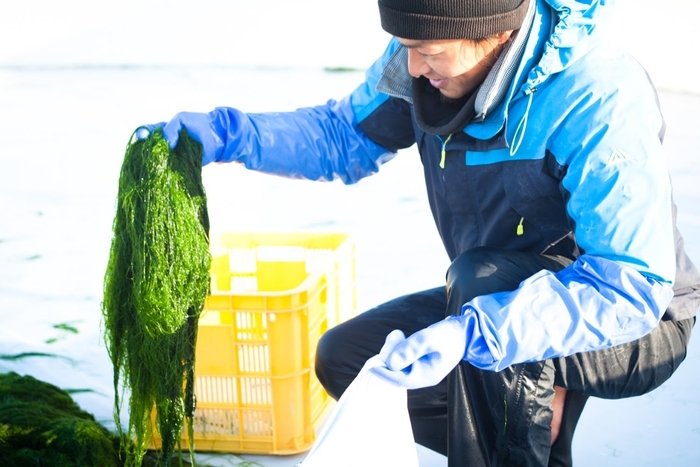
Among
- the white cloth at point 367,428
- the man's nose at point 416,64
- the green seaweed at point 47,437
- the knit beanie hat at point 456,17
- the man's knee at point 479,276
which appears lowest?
the green seaweed at point 47,437

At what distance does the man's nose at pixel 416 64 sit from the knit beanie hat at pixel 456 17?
0.28 feet

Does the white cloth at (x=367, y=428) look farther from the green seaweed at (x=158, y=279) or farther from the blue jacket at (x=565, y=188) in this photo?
the green seaweed at (x=158, y=279)

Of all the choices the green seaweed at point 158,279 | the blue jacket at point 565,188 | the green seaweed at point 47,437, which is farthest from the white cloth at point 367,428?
the green seaweed at point 47,437

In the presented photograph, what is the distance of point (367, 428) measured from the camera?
145 centimetres

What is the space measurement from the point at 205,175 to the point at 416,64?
Result: 293 centimetres

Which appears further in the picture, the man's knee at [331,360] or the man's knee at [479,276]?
the man's knee at [331,360]

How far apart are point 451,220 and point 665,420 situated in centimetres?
90

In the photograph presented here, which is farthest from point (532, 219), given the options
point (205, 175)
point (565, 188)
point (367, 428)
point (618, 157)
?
point (205, 175)

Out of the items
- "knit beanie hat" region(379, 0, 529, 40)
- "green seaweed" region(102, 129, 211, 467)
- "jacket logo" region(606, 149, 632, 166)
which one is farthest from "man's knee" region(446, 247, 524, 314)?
"green seaweed" region(102, 129, 211, 467)

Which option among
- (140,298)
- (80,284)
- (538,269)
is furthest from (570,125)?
(80,284)

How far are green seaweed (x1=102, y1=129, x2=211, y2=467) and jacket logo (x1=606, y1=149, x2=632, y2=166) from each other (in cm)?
87

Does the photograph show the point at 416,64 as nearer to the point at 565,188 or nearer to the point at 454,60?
the point at 454,60

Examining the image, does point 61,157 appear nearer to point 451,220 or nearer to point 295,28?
point 295,28

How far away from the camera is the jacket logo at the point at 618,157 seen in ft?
5.00
